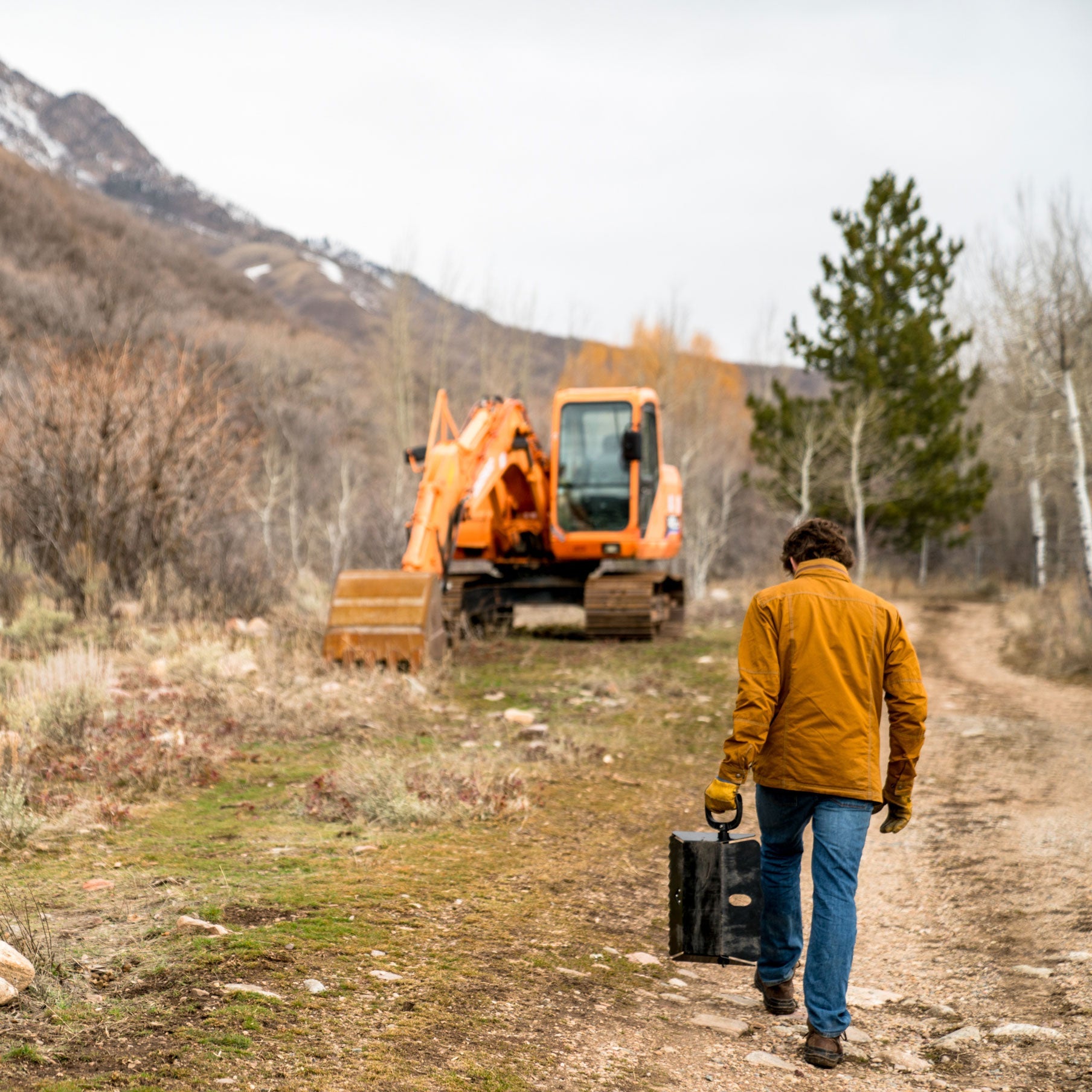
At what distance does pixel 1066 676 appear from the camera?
14133 mm

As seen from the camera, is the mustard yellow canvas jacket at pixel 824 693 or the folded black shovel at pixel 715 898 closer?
the mustard yellow canvas jacket at pixel 824 693

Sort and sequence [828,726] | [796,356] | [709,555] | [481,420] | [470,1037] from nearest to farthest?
[470,1037]
[828,726]
[481,420]
[796,356]
[709,555]

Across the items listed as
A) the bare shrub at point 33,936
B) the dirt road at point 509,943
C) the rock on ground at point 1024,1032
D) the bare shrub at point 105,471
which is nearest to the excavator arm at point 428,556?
the dirt road at point 509,943

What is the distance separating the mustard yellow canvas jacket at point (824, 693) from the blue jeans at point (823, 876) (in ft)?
0.28

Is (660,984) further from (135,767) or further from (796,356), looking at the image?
(796,356)

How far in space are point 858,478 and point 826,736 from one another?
89.6 ft

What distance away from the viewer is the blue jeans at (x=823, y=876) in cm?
386

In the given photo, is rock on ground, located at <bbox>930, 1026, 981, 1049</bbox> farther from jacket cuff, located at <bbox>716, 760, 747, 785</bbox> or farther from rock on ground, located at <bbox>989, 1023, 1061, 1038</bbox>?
jacket cuff, located at <bbox>716, 760, 747, 785</bbox>

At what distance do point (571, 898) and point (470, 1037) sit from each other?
1865 millimetres

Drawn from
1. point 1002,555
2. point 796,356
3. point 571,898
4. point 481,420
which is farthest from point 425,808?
point 1002,555

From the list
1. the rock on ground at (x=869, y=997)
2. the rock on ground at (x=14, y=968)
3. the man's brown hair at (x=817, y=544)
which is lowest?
the rock on ground at (x=869, y=997)

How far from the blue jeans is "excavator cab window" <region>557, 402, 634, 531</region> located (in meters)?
10.7

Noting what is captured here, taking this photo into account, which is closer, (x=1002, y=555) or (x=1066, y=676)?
(x=1066, y=676)

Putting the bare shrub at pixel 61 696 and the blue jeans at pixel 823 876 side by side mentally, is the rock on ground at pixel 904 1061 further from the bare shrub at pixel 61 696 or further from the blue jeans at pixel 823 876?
the bare shrub at pixel 61 696
